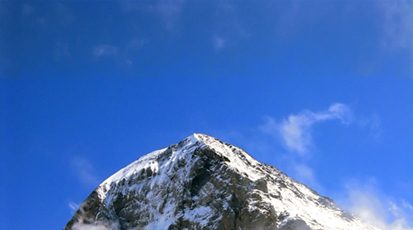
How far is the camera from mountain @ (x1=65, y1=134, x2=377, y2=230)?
171125 mm

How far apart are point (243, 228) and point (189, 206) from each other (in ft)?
54.2

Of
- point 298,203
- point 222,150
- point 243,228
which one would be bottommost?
point 243,228

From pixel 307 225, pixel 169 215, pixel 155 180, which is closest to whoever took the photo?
pixel 307 225

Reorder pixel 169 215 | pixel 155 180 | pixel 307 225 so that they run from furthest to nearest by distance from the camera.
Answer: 1. pixel 155 180
2. pixel 169 215
3. pixel 307 225

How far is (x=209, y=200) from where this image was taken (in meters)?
178

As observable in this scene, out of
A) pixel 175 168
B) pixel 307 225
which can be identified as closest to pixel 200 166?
pixel 175 168

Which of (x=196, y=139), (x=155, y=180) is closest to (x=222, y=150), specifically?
(x=196, y=139)

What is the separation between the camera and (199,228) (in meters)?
170

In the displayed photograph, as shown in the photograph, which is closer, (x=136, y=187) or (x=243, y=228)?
(x=243, y=228)

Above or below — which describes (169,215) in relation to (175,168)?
below

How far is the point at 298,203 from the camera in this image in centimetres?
18825

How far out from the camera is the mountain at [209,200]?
171 m

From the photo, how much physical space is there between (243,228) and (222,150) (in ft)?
106

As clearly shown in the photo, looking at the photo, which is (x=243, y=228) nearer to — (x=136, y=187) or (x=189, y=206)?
(x=189, y=206)
